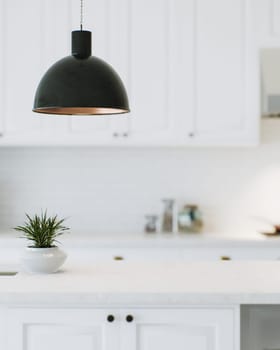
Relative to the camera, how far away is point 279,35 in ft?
14.8

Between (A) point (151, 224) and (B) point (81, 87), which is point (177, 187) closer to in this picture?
(A) point (151, 224)

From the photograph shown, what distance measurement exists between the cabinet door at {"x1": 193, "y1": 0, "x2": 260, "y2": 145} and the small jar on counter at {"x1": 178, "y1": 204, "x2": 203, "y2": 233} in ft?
1.88

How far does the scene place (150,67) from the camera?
4.54m

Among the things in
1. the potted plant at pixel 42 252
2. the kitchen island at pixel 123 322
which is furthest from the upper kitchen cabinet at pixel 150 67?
the kitchen island at pixel 123 322

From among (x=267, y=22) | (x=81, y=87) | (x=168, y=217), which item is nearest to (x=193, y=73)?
(x=267, y=22)

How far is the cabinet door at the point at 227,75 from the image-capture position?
14.8 ft

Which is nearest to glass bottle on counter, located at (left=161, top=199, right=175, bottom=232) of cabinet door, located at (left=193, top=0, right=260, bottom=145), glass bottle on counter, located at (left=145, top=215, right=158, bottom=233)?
glass bottle on counter, located at (left=145, top=215, right=158, bottom=233)

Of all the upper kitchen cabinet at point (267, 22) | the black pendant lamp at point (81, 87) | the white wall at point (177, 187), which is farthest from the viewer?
the white wall at point (177, 187)

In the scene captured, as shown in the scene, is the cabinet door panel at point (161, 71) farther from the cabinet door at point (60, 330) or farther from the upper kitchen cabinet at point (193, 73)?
the cabinet door at point (60, 330)

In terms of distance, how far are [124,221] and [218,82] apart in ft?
4.01

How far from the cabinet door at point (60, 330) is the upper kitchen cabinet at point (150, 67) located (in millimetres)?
2264

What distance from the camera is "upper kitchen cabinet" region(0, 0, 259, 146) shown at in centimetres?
451

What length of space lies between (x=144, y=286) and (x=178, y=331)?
0.65ft

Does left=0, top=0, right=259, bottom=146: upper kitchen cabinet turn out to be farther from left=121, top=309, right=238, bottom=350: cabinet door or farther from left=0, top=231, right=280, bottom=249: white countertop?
left=121, top=309, right=238, bottom=350: cabinet door
